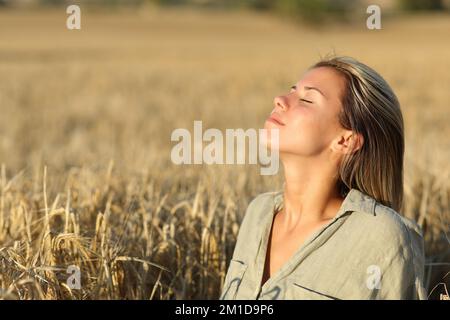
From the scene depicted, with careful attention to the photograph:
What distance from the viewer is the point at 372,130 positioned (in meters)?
2.18

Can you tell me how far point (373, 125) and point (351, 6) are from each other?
5723cm

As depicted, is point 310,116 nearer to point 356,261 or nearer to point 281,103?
point 281,103

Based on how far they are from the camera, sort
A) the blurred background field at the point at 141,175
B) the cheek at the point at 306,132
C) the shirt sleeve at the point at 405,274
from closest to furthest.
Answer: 1. the shirt sleeve at the point at 405,274
2. the cheek at the point at 306,132
3. the blurred background field at the point at 141,175

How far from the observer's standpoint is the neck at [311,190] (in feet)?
7.18

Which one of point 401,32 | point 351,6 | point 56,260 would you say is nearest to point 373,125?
point 56,260

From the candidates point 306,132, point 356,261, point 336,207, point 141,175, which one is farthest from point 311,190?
point 141,175

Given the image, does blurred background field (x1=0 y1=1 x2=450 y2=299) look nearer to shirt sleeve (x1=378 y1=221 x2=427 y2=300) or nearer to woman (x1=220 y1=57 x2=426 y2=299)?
woman (x1=220 y1=57 x2=426 y2=299)

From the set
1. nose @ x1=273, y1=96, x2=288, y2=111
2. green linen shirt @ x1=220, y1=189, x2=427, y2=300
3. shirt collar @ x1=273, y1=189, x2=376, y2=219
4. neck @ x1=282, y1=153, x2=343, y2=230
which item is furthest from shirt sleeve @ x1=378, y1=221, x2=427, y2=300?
nose @ x1=273, y1=96, x2=288, y2=111

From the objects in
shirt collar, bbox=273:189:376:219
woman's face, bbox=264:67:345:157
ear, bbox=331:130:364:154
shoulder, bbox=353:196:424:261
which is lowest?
shoulder, bbox=353:196:424:261

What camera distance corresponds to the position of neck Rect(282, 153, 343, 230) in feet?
7.18

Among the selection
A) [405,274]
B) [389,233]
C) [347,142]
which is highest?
[347,142]

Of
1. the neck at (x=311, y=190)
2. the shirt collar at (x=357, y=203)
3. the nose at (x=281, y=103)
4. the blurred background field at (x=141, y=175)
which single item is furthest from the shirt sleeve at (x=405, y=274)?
the blurred background field at (x=141, y=175)

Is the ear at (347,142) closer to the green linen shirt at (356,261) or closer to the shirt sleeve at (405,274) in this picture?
the green linen shirt at (356,261)

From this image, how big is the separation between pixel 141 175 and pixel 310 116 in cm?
169
